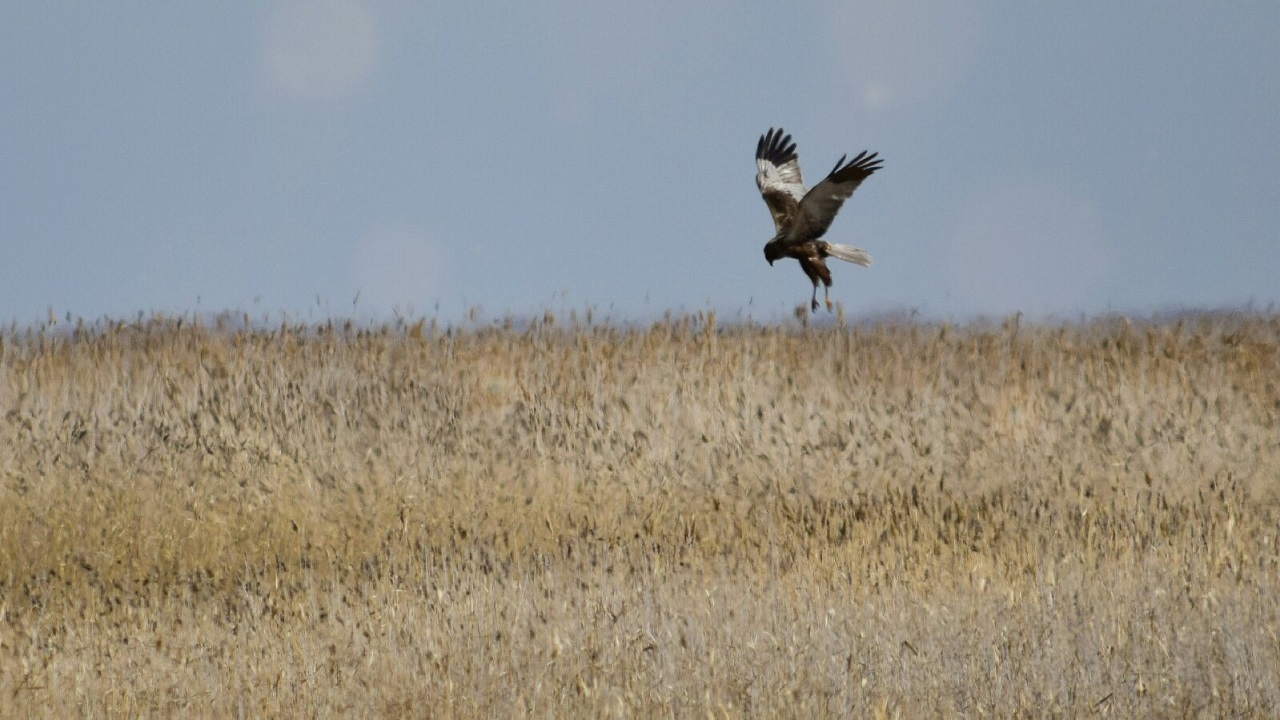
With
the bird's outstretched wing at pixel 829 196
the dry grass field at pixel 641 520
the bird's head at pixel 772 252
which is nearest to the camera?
the dry grass field at pixel 641 520

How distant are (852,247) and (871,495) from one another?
3289mm

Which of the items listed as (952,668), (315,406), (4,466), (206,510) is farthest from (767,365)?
(4,466)

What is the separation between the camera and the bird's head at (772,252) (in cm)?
977

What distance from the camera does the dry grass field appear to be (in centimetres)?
461

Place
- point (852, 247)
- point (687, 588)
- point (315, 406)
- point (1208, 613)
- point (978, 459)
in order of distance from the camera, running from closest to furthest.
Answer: point (1208, 613), point (687, 588), point (978, 459), point (315, 406), point (852, 247)

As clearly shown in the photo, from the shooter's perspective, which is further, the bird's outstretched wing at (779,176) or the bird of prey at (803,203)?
the bird's outstretched wing at (779,176)

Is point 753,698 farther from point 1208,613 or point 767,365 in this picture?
Result: point 767,365

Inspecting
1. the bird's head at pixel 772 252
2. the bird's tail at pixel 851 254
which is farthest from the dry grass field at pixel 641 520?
the bird's head at pixel 772 252

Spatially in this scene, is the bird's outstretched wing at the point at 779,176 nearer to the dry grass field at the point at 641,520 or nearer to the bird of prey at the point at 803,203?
the bird of prey at the point at 803,203

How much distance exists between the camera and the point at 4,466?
25.2 ft

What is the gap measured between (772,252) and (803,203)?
0.96 m

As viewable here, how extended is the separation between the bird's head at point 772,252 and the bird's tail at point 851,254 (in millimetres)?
486

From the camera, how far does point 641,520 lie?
712 cm

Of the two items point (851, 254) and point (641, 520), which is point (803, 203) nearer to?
point (851, 254)
